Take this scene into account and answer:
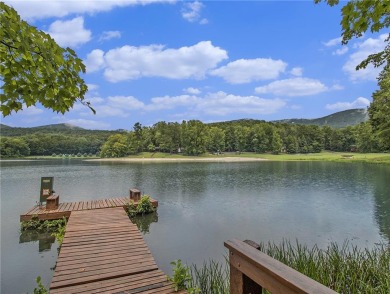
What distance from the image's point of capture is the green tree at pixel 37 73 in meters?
2.83

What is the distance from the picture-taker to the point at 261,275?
1.81 metres

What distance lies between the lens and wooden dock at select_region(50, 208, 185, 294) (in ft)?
18.0

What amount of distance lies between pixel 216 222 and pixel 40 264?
311 inches

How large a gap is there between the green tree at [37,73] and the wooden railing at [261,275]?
2546 mm

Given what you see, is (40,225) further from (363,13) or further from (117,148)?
(117,148)

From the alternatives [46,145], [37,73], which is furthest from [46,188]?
[46,145]

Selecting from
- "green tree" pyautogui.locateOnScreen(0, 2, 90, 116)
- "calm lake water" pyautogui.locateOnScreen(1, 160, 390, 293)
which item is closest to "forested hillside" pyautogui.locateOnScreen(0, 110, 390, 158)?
"calm lake water" pyautogui.locateOnScreen(1, 160, 390, 293)

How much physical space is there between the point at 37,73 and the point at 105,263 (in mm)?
5177

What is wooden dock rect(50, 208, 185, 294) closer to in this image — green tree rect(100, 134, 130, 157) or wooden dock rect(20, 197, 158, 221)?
wooden dock rect(20, 197, 158, 221)

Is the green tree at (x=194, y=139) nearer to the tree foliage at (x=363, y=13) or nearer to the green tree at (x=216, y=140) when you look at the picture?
the green tree at (x=216, y=140)

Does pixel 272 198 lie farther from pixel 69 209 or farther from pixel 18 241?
pixel 18 241

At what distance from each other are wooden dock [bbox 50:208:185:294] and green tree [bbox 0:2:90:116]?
3961mm

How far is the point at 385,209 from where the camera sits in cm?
1620

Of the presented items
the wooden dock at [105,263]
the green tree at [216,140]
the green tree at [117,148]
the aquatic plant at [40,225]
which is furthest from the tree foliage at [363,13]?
the green tree at [117,148]
